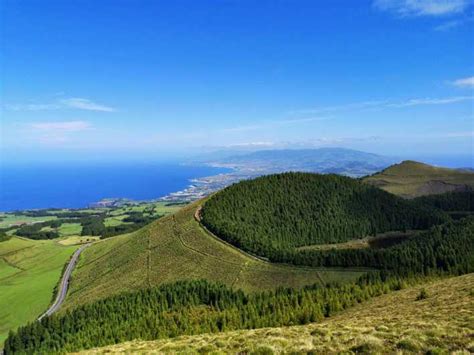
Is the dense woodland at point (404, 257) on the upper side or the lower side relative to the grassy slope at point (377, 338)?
lower

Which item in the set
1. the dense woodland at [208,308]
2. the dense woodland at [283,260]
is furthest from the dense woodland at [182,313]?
the dense woodland at [283,260]

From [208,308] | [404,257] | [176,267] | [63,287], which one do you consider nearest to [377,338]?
[208,308]

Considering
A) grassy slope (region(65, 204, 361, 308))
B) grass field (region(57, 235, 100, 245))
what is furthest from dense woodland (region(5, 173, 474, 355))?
grass field (region(57, 235, 100, 245))

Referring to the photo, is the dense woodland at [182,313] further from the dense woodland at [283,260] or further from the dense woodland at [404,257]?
the dense woodland at [404,257]

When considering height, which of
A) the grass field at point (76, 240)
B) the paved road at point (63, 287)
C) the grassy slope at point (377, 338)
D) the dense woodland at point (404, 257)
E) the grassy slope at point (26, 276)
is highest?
the grassy slope at point (377, 338)

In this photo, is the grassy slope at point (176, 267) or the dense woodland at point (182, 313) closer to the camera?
the dense woodland at point (182, 313)

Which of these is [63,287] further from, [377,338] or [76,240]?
[377,338]

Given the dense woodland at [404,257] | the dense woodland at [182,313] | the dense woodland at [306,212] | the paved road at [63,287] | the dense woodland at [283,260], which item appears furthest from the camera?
the dense woodland at [306,212]
